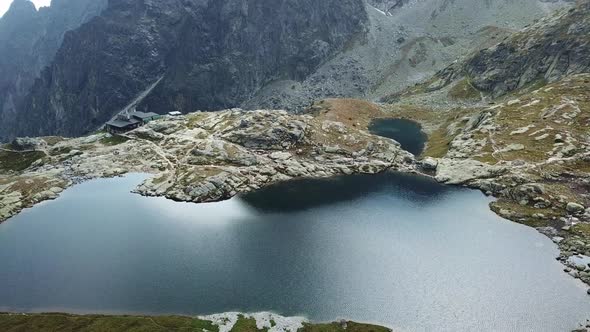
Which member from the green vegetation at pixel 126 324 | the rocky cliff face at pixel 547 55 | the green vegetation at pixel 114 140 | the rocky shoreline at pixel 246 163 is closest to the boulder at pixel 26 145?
the rocky shoreline at pixel 246 163

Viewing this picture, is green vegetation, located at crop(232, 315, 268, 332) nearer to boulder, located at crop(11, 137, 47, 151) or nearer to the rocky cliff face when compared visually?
boulder, located at crop(11, 137, 47, 151)

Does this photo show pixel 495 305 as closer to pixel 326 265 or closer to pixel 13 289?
pixel 326 265

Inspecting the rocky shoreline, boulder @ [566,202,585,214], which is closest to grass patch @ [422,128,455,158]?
the rocky shoreline

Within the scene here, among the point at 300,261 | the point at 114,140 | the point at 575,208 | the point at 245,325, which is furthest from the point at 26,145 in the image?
the point at 575,208

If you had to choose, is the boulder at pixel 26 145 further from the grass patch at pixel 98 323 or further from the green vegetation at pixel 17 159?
the grass patch at pixel 98 323

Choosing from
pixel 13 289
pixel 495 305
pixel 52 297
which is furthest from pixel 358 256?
pixel 13 289

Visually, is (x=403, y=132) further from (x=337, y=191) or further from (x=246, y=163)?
(x=246, y=163)
